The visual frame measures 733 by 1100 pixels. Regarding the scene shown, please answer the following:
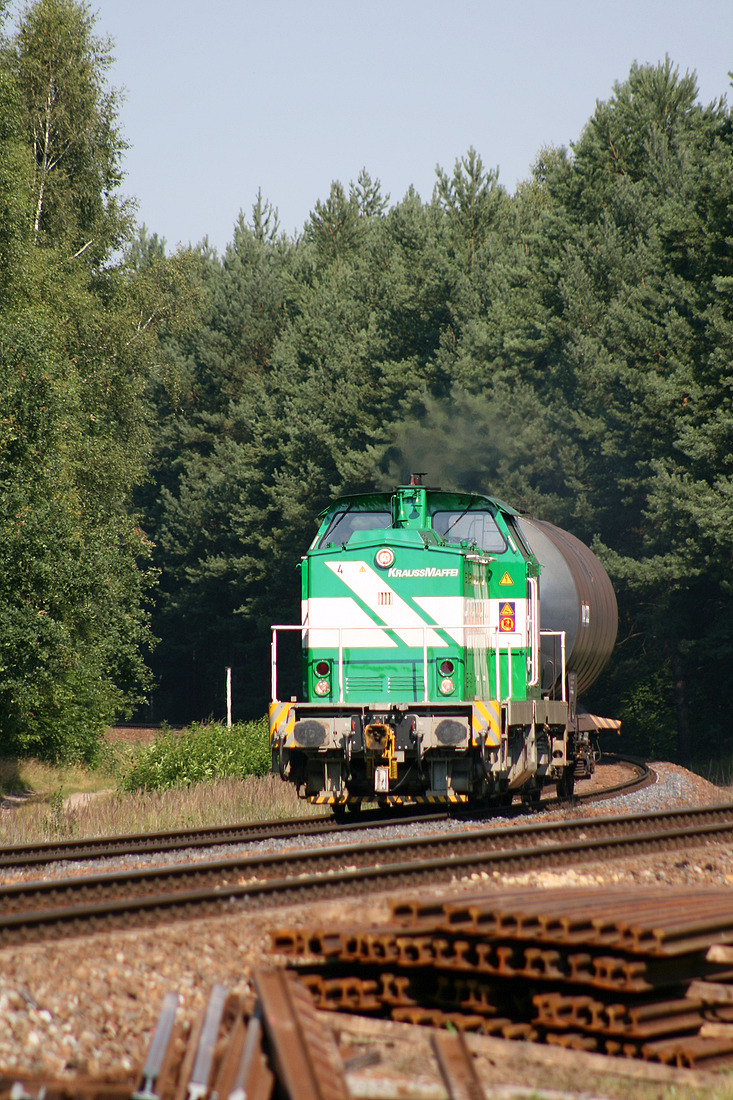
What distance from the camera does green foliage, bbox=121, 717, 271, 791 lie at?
19.8 meters

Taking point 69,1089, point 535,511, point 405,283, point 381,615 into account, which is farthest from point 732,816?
point 405,283

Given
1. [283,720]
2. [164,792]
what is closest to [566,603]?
[283,720]

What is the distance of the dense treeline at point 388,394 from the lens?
2623 cm

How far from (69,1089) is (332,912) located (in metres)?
2.59

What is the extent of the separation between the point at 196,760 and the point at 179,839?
25.6ft

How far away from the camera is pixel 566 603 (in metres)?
16.4

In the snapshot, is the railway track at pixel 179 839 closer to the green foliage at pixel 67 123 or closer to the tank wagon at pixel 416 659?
the tank wagon at pixel 416 659

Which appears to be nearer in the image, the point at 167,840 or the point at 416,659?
the point at 167,840

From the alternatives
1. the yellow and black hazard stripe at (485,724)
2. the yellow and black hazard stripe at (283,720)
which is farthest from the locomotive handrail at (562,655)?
the yellow and black hazard stripe at (283,720)

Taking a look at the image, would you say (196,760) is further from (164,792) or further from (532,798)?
(532,798)

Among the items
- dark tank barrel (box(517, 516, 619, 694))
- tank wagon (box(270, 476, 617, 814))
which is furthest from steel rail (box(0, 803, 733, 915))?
dark tank barrel (box(517, 516, 619, 694))

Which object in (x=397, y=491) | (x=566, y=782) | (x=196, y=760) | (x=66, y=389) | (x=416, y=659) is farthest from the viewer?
(x=66, y=389)

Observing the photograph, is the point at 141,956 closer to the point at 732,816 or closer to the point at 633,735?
the point at 732,816

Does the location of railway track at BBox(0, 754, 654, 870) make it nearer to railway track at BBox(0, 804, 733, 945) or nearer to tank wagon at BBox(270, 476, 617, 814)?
tank wagon at BBox(270, 476, 617, 814)
